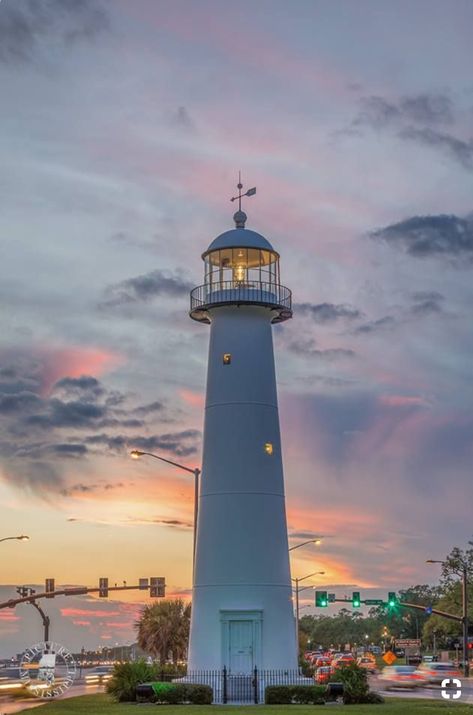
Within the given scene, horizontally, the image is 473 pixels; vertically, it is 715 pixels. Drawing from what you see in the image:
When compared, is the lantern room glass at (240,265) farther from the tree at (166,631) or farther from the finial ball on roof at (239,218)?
the tree at (166,631)

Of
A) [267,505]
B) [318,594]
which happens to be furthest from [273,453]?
[318,594]

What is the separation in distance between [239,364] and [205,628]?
11.1 metres

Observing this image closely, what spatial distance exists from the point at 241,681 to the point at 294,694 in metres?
2.96

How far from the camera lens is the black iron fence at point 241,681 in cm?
4191

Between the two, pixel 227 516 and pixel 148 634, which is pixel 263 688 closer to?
pixel 227 516

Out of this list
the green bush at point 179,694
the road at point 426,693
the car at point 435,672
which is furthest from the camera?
the car at point 435,672

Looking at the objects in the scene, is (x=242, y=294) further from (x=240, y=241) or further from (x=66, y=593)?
(x=66, y=593)

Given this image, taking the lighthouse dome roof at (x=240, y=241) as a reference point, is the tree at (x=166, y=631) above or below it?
below

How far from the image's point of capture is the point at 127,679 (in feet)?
138

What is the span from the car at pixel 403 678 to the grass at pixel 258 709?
19654mm

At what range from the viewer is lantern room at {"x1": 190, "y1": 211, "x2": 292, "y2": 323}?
46.6 m

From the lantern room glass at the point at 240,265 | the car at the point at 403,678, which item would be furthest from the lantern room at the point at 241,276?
the car at the point at 403,678

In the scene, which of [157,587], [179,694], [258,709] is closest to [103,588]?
[157,587]

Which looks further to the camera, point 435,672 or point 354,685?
point 435,672
